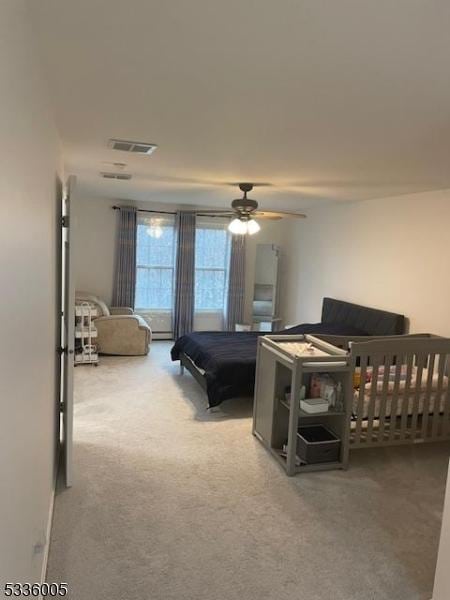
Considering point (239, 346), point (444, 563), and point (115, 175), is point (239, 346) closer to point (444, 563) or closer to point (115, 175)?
point (115, 175)

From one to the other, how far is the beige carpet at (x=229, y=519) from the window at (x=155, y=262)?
11.9ft

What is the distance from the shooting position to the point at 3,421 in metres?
1.13

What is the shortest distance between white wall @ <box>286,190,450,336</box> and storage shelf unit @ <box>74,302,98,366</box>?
3.47 meters

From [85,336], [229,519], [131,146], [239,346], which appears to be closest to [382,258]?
[239,346]

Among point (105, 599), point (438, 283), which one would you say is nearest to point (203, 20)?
point (105, 599)

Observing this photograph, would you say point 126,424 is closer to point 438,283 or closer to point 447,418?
point 447,418

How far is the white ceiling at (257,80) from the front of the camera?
1.45m

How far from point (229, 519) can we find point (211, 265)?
18.2ft

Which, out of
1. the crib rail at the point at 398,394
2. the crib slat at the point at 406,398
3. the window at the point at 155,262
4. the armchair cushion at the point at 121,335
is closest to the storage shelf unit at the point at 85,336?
the armchair cushion at the point at 121,335

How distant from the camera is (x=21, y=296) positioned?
142cm

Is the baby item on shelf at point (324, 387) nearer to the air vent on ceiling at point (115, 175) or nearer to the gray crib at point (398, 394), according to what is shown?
the gray crib at point (398, 394)

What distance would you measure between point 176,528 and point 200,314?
5.46m

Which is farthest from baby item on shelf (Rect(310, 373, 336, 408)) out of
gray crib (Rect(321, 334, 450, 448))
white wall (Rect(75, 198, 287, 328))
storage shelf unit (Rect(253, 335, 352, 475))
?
white wall (Rect(75, 198, 287, 328))

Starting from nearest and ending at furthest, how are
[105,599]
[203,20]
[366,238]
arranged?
[203,20], [105,599], [366,238]
